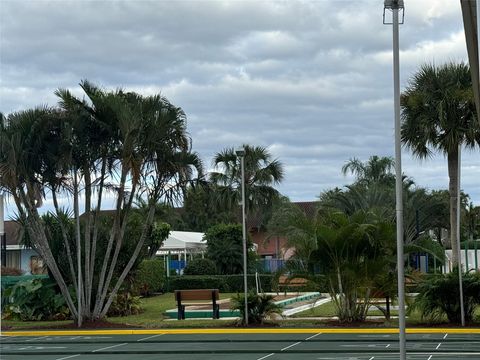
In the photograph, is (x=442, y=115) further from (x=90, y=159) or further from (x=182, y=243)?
(x=182, y=243)

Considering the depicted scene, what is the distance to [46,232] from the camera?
26.3 meters

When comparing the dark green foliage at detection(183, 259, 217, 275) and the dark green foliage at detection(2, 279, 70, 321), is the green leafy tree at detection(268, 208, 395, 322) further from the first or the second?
the dark green foliage at detection(183, 259, 217, 275)

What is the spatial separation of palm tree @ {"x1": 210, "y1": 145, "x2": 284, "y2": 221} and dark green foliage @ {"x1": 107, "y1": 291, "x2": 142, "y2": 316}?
1619 cm

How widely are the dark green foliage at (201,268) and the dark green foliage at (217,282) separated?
1.46m

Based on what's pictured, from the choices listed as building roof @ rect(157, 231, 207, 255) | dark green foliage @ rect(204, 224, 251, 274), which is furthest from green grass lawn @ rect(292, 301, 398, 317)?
building roof @ rect(157, 231, 207, 255)

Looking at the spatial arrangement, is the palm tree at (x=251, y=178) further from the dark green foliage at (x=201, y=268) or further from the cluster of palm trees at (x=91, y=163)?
the cluster of palm trees at (x=91, y=163)

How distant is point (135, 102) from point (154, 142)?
1.28 meters

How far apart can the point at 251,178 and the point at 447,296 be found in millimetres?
24676

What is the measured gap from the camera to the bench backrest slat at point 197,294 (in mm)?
24953

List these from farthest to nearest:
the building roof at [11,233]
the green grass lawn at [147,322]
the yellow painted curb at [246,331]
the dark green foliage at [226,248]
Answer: the building roof at [11,233] → the dark green foliage at [226,248] → the green grass lawn at [147,322] → the yellow painted curb at [246,331]

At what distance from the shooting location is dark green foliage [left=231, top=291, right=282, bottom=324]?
72.4ft

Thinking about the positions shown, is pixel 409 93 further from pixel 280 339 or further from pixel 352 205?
pixel 352 205

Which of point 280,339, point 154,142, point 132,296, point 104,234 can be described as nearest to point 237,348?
point 280,339

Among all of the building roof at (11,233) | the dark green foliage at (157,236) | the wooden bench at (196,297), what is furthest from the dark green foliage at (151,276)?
the building roof at (11,233)
